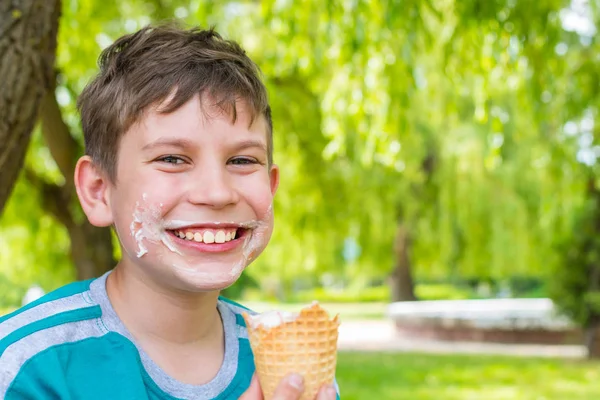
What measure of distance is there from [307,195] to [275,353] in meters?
7.83

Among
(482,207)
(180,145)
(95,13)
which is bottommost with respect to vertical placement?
(482,207)

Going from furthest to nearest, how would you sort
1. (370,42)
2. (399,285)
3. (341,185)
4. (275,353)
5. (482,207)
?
(399,285) < (482,207) < (341,185) < (370,42) < (275,353)

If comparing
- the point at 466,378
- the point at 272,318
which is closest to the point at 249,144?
the point at 272,318

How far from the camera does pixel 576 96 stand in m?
6.02

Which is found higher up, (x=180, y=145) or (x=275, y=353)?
(x=180, y=145)

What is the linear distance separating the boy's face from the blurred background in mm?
1156

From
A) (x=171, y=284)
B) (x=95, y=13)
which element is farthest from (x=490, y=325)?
(x=171, y=284)

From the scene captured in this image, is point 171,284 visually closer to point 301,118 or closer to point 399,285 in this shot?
point 301,118

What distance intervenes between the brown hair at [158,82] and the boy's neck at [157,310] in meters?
0.29

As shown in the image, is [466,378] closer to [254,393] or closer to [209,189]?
[254,393]

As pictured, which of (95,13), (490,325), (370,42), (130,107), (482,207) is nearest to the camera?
(130,107)

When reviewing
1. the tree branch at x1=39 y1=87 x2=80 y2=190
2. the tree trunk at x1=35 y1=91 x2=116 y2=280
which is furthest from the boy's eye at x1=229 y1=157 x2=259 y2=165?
the tree branch at x1=39 y1=87 x2=80 y2=190

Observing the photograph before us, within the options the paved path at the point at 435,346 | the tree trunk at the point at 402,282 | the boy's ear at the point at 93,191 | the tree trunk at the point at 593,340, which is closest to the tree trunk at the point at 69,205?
Answer: the boy's ear at the point at 93,191

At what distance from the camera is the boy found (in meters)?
1.75
